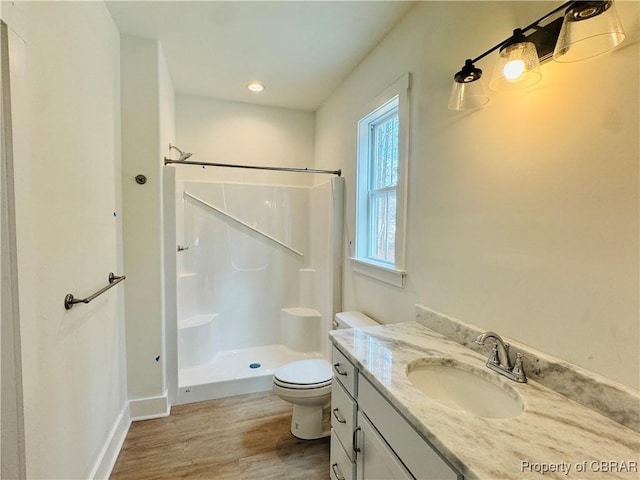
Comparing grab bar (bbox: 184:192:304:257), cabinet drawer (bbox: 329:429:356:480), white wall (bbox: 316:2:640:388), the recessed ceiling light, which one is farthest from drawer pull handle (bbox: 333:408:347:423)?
the recessed ceiling light

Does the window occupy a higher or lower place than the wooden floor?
higher

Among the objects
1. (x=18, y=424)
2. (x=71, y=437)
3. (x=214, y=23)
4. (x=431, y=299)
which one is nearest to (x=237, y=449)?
(x=71, y=437)

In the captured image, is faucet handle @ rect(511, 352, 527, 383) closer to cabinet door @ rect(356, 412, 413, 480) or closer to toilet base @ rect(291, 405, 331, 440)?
cabinet door @ rect(356, 412, 413, 480)

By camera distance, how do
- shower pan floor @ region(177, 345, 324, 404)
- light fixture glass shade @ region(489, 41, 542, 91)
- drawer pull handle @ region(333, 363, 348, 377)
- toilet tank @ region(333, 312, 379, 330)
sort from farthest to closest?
shower pan floor @ region(177, 345, 324, 404) → toilet tank @ region(333, 312, 379, 330) → drawer pull handle @ region(333, 363, 348, 377) → light fixture glass shade @ region(489, 41, 542, 91)

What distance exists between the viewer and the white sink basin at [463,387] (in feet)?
3.32

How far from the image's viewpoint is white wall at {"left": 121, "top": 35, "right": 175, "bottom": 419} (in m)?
1.99

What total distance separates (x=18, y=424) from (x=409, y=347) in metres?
1.36

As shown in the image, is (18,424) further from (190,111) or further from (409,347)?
(190,111)

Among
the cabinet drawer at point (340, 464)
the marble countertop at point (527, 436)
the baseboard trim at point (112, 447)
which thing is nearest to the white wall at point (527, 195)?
the marble countertop at point (527, 436)

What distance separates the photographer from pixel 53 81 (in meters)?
1.14

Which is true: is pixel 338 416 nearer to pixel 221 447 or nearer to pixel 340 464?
pixel 340 464

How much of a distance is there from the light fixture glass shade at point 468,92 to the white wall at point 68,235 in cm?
152

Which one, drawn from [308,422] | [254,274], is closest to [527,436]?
[308,422]

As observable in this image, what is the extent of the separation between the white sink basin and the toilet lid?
2.83 feet
